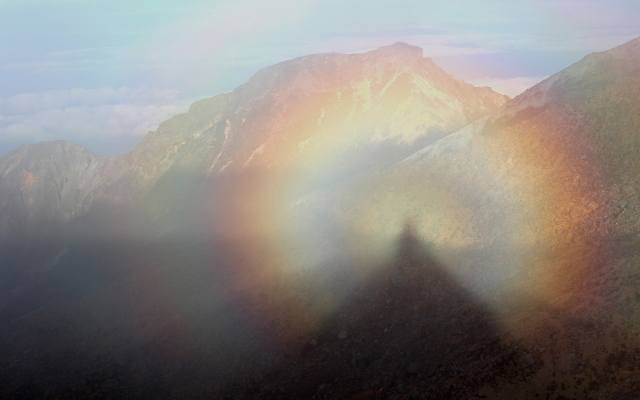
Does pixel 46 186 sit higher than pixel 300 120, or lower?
lower

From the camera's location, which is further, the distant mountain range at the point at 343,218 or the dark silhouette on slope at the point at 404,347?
the distant mountain range at the point at 343,218

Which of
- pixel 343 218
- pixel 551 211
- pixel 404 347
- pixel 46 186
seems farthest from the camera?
pixel 46 186

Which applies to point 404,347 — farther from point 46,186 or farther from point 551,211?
point 46,186

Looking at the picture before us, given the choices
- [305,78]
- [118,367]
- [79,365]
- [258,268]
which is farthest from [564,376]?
[305,78]

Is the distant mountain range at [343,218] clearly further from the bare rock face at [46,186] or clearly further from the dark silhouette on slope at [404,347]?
the bare rock face at [46,186]

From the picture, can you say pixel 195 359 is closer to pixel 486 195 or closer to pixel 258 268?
pixel 258 268

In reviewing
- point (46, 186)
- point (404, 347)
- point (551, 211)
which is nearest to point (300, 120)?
point (551, 211)

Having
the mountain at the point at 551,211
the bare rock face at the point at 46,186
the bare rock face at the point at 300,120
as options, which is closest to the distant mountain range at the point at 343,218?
the mountain at the point at 551,211

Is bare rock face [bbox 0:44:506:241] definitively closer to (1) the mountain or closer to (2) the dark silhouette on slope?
(1) the mountain
